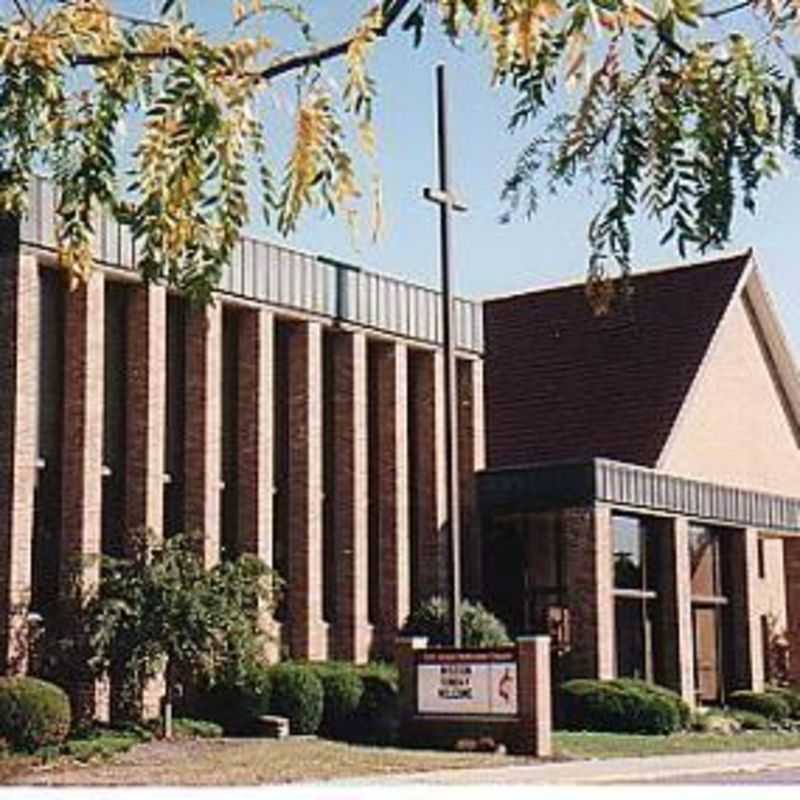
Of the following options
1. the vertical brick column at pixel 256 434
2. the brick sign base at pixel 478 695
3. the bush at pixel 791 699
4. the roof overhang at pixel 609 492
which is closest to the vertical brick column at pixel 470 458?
the roof overhang at pixel 609 492

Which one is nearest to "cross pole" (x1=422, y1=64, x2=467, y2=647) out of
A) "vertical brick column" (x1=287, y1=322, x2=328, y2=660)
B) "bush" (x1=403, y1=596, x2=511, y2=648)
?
"bush" (x1=403, y1=596, x2=511, y2=648)

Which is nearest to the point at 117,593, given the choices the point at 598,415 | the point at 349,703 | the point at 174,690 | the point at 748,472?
the point at 174,690

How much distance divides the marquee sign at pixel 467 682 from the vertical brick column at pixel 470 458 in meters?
8.56

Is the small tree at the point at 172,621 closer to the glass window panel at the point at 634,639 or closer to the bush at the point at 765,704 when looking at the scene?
the glass window panel at the point at 634,639

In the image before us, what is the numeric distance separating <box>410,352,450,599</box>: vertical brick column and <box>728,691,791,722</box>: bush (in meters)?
7.70

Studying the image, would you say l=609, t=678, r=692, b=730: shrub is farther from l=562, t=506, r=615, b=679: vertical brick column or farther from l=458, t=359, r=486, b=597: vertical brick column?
l=458, t=359, r=486, b=597: vertical brick column

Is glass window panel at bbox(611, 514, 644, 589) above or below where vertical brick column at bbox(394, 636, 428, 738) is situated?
above

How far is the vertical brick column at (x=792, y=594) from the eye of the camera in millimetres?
46719

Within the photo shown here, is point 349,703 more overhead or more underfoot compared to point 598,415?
more underfoot

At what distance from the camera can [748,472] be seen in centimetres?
4825

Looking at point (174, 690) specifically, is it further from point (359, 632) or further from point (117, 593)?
point (359, 632)

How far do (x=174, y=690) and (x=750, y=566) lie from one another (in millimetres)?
18216

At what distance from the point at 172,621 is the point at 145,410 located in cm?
526

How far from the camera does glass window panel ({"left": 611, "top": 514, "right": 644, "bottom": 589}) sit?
39.7m
